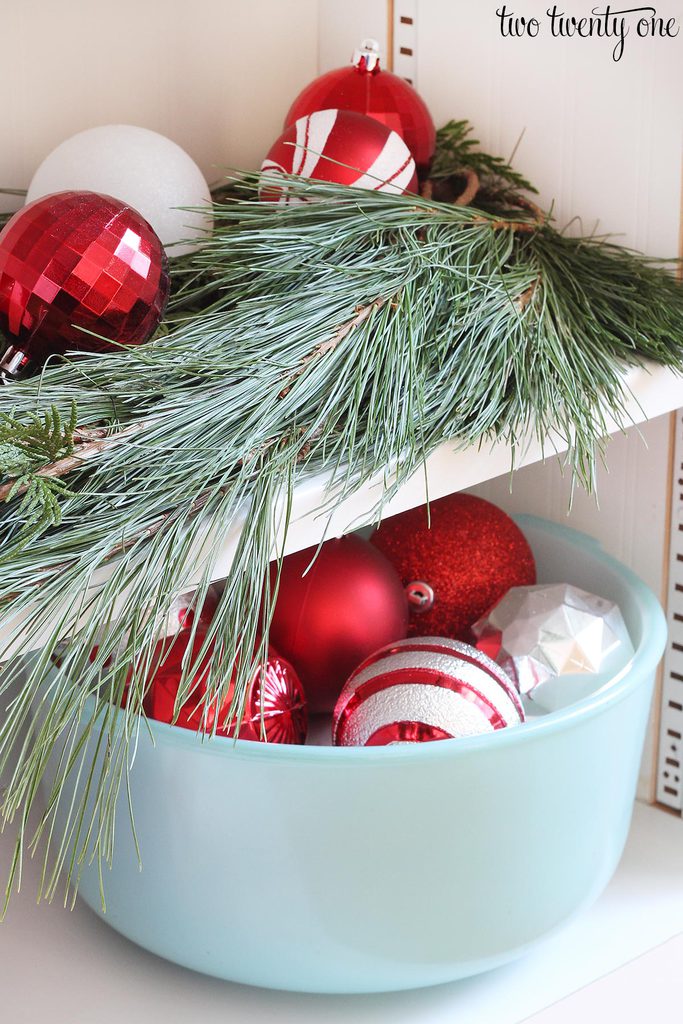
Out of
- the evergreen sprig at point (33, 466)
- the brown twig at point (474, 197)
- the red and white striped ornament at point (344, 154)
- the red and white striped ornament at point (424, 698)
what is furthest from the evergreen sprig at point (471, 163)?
the evergreen sprig at point (33, 466)

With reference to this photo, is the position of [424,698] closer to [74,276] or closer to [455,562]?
[455,562]

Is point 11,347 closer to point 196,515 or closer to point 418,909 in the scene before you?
point 196,515

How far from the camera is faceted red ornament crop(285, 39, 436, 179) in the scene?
2.31 ft

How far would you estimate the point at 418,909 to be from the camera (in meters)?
0.54

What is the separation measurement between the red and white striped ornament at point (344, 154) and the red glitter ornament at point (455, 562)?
209 millimetres

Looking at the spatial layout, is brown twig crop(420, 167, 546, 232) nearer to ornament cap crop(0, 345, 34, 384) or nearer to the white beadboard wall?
the white beadboard wall

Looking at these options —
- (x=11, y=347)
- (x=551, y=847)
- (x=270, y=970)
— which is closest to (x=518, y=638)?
(x=551, y=847)

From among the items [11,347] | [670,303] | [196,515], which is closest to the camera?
[196,515]

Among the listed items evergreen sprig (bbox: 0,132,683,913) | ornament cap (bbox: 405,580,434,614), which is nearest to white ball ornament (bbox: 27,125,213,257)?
evergreen sprig (bbox: 0,132,683,913)

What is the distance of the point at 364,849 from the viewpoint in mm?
521

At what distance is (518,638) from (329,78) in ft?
1.30

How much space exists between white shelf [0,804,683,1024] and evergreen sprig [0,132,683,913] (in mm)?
69

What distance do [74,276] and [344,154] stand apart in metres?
0.22

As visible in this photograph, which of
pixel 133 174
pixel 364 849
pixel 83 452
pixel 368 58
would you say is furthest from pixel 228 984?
pixel 368 58
